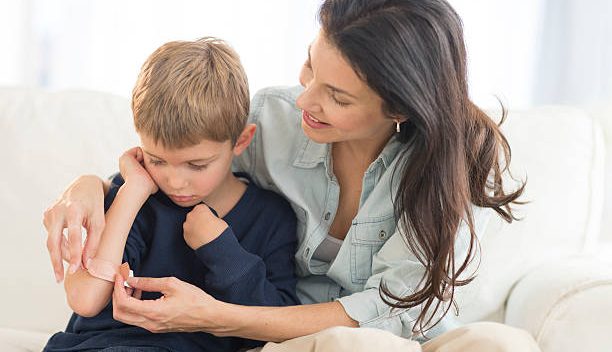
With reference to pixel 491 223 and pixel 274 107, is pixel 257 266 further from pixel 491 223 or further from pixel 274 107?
pixel 491 223

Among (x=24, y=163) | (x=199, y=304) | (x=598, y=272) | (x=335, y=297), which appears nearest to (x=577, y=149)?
(x=598, y=272)

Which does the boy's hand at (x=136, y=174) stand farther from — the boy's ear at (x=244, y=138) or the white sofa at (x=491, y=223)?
the white sofa at (x=491, y=223)

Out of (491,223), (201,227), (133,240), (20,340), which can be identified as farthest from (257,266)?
(491,223)

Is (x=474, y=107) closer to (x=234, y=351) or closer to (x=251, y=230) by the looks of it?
(x=251, y=230)

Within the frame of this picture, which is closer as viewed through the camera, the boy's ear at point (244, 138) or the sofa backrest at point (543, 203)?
the boy's ear at point (244, 138)

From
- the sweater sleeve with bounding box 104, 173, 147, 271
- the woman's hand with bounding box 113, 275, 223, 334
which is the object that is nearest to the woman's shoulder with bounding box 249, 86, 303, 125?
the sweater sleeve with bounding box 104, 173, 147, 271

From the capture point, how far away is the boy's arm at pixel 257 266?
1622 millimetres

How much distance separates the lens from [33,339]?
6.14 ft

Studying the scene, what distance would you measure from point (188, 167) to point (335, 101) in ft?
0.93

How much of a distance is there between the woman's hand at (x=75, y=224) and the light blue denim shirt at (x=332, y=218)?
0.38 metres

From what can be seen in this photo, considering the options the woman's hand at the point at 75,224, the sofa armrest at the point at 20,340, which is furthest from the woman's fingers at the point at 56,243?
the sofa armrest at the point at 20,340

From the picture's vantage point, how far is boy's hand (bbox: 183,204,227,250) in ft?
5.33

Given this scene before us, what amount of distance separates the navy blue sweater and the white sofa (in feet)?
1.13

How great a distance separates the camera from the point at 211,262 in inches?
63.9
